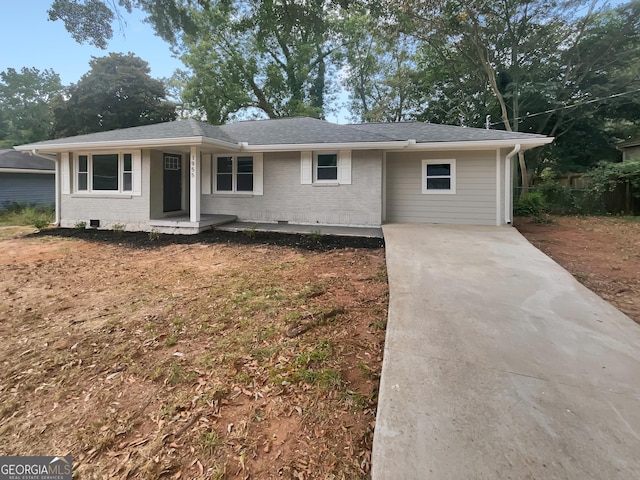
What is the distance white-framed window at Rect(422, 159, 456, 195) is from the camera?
9.98m

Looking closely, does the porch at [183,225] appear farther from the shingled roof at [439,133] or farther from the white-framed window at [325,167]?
the shingled roof at [439,133]

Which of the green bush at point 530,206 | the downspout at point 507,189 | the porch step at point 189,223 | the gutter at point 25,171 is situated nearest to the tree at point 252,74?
the gutter at point 25,171

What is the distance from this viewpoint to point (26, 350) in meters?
3.21

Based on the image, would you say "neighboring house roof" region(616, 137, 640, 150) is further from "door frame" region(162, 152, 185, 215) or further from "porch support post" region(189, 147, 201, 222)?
"door frame" region(162, 152, 185, 215)

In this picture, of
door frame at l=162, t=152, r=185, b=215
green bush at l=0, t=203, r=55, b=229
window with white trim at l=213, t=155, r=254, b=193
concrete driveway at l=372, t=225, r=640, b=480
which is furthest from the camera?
green bush at l=0, t=203, r=55, b=229

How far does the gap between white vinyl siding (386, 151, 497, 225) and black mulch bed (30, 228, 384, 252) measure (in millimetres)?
2722

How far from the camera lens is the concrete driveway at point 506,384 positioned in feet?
5.79

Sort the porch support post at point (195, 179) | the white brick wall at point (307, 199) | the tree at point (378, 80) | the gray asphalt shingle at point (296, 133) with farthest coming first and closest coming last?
the tree at point (378, 80) < the white brick wall at point (307, 199) < the gray asphalt shingle at point (296, 133) < the porch support post at point (195, 179)

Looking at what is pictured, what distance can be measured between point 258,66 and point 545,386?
25.8 metres

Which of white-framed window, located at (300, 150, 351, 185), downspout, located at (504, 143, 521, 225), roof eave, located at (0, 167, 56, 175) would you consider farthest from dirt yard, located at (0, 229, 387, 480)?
roof eave, located at (0, 167, 56, 175)

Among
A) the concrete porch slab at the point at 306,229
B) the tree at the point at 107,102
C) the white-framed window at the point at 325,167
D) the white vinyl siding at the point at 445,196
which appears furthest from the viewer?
the tree at the point at 107,102

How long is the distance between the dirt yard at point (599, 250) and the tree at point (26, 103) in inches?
1769

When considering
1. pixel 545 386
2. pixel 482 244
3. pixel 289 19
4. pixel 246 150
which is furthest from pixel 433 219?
pixel 545 386
